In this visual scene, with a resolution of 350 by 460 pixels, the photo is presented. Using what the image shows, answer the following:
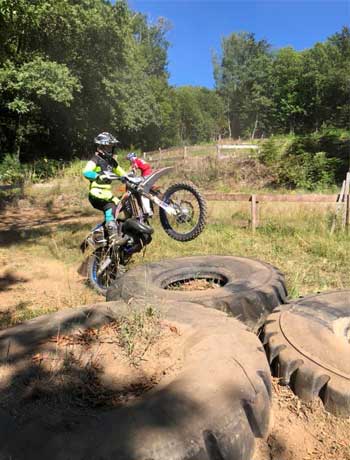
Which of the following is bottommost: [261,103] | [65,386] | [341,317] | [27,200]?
[27,200]

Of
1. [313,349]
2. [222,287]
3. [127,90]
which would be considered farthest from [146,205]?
[127,90]

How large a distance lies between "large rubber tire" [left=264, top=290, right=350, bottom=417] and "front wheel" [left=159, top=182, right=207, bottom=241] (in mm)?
2189

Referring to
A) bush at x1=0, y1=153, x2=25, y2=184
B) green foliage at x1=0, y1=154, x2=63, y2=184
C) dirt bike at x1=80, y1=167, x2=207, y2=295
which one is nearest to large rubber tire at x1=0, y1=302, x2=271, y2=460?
dirt bike at x1=80, y1=167, x2=207, y2=295

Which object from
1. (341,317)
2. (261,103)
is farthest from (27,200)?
(261,103)

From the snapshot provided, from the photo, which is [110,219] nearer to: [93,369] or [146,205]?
[146,205]

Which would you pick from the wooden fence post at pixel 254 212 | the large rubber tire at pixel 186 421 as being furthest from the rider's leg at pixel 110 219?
the wooden fence post at pixel 254 212

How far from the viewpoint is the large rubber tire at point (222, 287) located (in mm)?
3363

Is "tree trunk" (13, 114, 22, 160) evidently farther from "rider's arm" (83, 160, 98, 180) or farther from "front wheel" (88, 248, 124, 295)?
"front wheel" (88, 248, 124, 295)

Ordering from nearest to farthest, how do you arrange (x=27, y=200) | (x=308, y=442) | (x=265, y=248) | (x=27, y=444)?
(x=27, y=444), (x=308, y=442), (x=265, y=248), (x=27, y=200)

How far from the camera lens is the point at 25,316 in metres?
4.47

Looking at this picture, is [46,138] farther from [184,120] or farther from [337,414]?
[184,120]

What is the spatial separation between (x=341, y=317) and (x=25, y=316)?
10.6 ft

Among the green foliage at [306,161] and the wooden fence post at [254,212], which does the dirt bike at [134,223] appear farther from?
the green foliage at [306,161]

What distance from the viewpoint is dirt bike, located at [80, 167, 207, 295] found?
5266 mm
